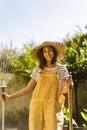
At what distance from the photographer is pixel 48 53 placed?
4.17 meters

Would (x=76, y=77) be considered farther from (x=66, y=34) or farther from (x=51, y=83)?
(x=51, y=83)

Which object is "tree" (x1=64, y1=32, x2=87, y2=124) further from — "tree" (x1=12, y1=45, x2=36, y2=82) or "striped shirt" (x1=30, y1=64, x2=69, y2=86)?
"striped shirt" (x1=30, y1=64, x2=69, y2=86)

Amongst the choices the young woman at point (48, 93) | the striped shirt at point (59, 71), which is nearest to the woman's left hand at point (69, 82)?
the young woman at point (48, 93)

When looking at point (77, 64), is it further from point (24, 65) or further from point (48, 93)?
point (48, 93)

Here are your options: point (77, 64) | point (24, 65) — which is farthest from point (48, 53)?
point (24, 65)

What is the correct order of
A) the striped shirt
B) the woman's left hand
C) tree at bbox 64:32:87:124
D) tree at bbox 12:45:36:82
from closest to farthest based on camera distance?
the woman's left hand
the striped shirt
tree at bbox 64:32:87:124
tree at bbox 12:45:36:82

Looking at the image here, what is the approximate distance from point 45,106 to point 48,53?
1.73 feet

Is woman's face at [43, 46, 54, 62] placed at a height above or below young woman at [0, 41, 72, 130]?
above

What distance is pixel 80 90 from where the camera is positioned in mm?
12648

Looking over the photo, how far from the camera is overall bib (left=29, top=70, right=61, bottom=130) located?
393 cm

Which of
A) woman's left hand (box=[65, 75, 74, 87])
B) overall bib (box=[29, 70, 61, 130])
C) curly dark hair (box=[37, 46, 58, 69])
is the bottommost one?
overall bib (box=[29, 70, 61, 130])

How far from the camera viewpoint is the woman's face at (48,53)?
4133 mm

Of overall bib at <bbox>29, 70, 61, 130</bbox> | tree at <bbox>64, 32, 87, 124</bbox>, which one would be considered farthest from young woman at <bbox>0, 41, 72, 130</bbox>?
tree at <bbox>64, 32, 87, 124</bbox>

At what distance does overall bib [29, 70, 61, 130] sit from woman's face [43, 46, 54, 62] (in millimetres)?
232
